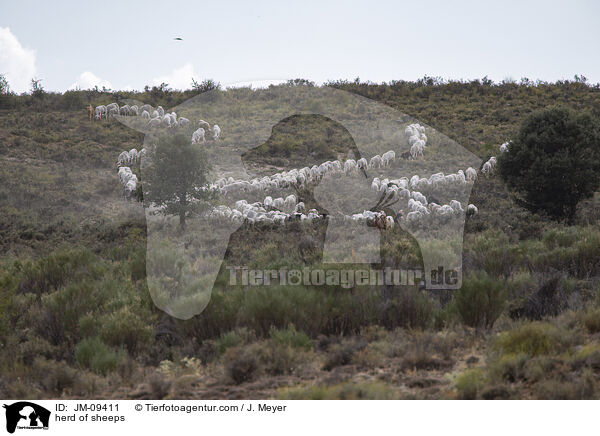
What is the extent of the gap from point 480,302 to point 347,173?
12.7 meters

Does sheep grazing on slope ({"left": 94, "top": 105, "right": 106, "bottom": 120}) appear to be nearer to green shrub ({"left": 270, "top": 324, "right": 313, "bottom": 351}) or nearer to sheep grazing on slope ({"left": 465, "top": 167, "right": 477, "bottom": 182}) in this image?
sheep grazing on slope ({"left": 465, "top": 167, "right": 477, "bottom": 182})

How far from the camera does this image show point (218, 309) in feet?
24.9

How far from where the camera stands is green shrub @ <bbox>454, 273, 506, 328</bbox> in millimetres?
7324

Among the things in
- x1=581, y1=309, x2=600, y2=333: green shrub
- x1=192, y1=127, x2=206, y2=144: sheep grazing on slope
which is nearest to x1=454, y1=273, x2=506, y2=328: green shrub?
x1=581, y1=309, x2=600, y2=333: green shrub

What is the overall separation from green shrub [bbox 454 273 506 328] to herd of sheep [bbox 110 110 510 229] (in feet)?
20.6

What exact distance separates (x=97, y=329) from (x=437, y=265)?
236 inches

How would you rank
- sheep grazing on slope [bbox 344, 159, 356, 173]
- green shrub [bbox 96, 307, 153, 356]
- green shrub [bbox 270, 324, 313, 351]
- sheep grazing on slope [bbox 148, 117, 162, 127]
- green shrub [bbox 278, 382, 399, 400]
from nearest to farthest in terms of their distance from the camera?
1. green shrub [bbox 278, 382, 399, 400]
2. green shrub [bbox 270, 324, 313, 351]
3. green shrub [bbox 96, 307, 153, 356]
4. sheep grazing on slope [bbox 344, 159, 356, 173]
5. sheep grazing on slope [bbox 148, 117, 162, 127]

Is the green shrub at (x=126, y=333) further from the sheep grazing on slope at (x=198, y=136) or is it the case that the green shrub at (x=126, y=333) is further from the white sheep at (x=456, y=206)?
the sheep grazing on slope at (x=198, y=136)
